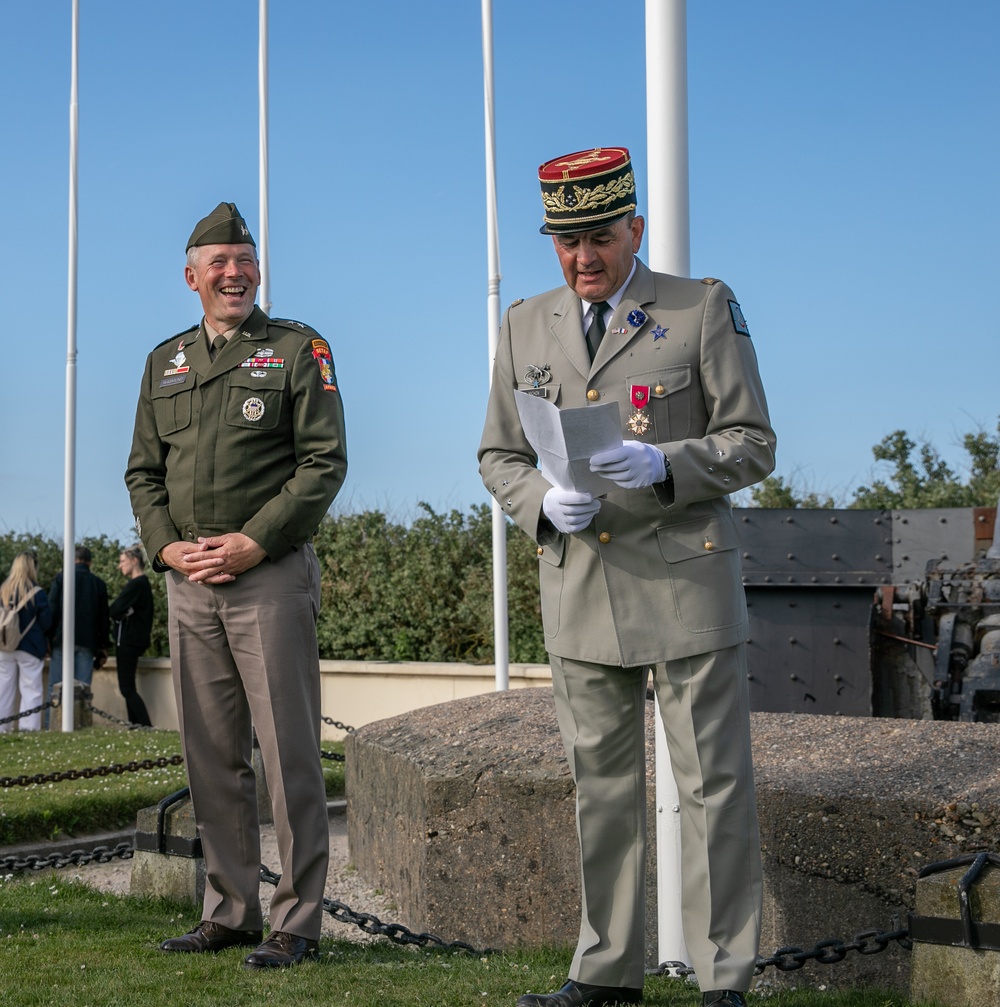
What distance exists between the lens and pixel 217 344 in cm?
445

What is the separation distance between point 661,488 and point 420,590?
37.5 feet

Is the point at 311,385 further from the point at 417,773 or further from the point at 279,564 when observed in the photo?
the point at 417,773

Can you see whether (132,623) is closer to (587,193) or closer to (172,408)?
(172,408)

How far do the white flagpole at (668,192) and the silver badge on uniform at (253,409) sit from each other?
1.27 metres

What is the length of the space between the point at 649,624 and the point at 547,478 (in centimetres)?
45

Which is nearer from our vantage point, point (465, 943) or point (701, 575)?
point (701, 575)

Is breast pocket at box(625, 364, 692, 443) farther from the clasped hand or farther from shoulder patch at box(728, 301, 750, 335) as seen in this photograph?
the clasped hand

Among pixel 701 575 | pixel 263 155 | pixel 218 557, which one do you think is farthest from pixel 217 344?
pixel 263 155

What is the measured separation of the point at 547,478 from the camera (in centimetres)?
353

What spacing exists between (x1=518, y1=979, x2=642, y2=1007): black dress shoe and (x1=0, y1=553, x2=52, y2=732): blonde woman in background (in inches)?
439

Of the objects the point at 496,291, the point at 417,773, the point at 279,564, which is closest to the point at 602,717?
the point at 279,564

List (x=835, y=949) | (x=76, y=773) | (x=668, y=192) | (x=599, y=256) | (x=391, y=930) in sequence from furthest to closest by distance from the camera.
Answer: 1. (x=76, y=773)
2. (x=391, y=930)
3. (x=668, y=192)
4. (x=835, y=949)
5. (x=599, y=256)

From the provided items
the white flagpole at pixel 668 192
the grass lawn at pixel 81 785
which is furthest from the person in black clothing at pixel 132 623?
the white flagpole at pixel 668 192

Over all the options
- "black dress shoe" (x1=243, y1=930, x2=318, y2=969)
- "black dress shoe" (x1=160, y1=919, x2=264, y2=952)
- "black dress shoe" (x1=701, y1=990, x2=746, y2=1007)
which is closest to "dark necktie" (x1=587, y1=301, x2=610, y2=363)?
"black dress shoe" (x1=701, y1=990, x2=746, y2=1007)
